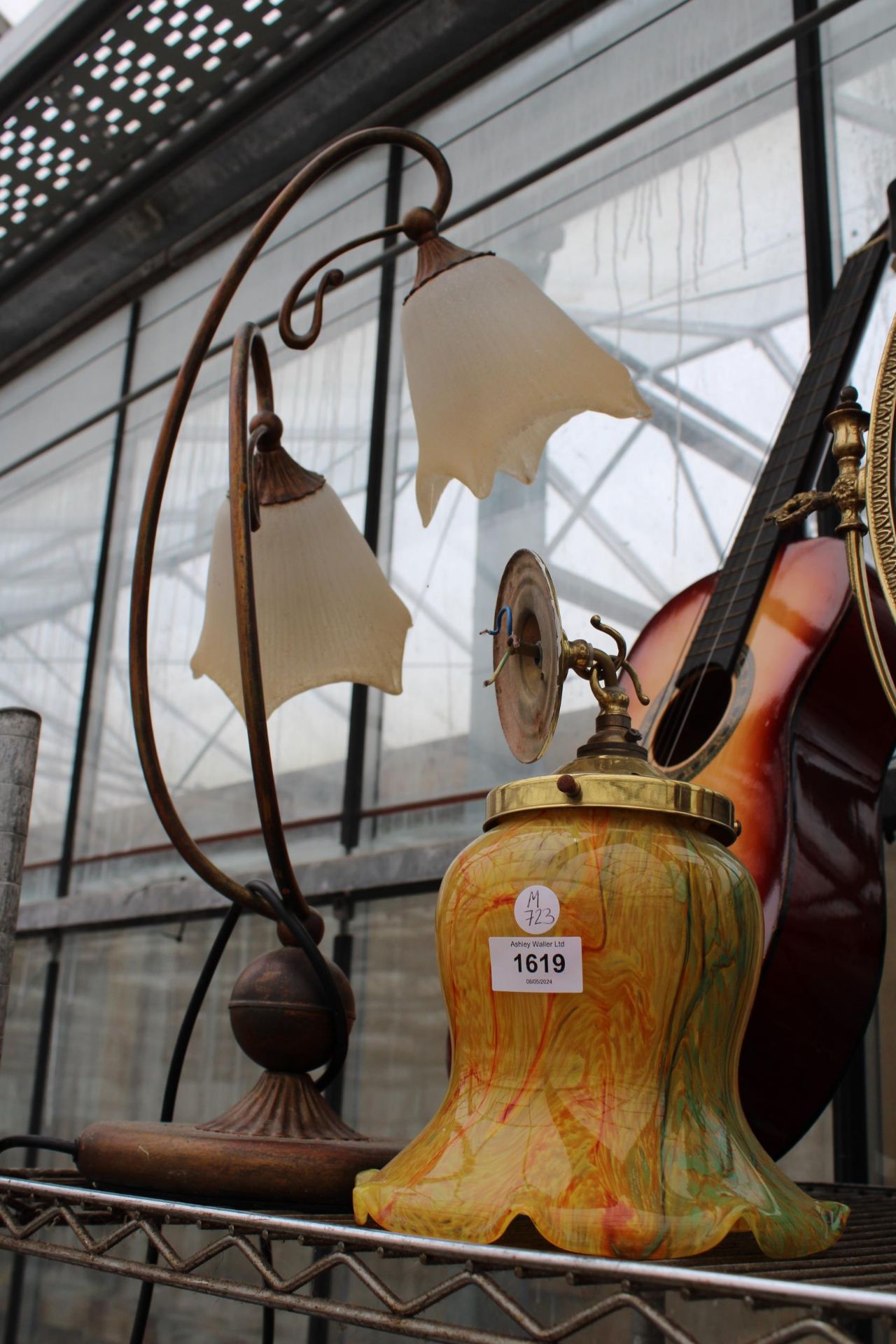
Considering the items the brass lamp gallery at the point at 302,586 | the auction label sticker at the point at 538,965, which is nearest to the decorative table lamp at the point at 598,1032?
the auction label sticker at the point at 538,965

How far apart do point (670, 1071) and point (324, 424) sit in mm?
1832

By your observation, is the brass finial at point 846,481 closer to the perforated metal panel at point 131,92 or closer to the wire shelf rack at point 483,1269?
the wire shelf rack at point 483,1269

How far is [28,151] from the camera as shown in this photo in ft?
8.82

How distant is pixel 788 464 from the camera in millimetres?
1129

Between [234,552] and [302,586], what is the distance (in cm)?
24

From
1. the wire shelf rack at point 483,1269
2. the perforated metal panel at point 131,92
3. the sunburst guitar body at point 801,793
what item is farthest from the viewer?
the perforated metal panel at point 131,92

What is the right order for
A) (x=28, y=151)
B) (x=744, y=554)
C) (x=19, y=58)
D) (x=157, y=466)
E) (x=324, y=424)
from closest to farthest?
1. (x=157, y=466)
2. (x=744, y=554)
3. (x=324, y=424)
4. (x=19, y=58)
5. (x=28, y=151)

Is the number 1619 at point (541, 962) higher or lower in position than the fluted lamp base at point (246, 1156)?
higher

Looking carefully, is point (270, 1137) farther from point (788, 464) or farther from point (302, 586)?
point (788, 464)

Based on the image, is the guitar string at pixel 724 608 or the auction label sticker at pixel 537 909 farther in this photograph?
the guitar string at pixel 724 608

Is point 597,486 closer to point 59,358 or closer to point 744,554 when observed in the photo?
point 744,554

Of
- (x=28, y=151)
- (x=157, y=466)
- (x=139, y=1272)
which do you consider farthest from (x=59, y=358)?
(x=139, y=1272)

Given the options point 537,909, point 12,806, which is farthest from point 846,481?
point 12,806

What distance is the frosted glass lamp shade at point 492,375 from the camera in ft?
2.96
